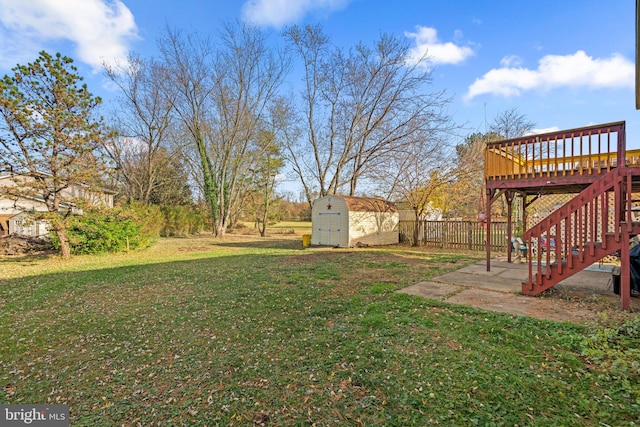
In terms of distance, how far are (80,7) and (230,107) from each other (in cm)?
1246

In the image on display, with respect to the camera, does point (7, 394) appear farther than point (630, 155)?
No

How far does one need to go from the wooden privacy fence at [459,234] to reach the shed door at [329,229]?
12.9 ft

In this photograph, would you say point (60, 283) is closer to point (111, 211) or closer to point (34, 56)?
point (111, 211)

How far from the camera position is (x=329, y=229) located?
14195 millimetres

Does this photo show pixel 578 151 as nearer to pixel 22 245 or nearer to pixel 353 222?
pixel 353 222

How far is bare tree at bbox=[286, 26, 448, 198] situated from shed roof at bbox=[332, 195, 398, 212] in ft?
8.00


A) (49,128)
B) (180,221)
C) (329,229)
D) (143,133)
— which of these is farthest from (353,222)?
(143,133)

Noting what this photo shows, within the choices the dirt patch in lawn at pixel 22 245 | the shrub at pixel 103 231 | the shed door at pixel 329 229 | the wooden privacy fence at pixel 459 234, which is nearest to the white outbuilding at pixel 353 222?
the shed door at pixel 329 229

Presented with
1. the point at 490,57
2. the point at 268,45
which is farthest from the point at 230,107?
the point at 490,57

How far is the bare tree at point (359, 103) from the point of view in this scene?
16.3 m

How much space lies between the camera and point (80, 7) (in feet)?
23.6

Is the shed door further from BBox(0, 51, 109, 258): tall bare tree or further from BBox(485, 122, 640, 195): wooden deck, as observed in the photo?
BBox(0, 51, 109, 258): tall bare tree

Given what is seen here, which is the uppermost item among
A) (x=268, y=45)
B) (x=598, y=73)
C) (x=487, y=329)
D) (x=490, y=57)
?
(x=268, y=45)

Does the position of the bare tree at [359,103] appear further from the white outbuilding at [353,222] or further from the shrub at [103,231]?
the shrub at [103,231]
